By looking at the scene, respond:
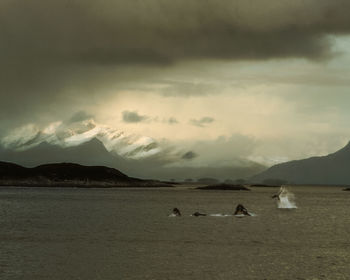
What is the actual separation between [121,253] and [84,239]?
12.7 meters

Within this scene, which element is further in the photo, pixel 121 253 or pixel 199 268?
pixel 121 253

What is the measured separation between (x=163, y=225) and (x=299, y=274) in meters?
43.9

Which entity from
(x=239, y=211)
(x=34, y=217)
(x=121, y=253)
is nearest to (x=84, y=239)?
(x=121, y=253)

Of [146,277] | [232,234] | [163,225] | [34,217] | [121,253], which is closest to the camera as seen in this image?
[146,277]

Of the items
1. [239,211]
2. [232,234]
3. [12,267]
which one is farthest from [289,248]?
[239,211]

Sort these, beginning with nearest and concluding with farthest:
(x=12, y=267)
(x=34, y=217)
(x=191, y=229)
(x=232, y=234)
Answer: (x=12, y=267) < (x=232, y=234) < (x=191, y=229) < (x=34, y=217)

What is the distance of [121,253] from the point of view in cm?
5259

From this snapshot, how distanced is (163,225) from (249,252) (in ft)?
105

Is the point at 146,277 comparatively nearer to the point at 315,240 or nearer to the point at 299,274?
the point at 299,274

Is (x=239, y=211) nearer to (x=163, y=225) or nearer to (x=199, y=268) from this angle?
(x=163, y=225)

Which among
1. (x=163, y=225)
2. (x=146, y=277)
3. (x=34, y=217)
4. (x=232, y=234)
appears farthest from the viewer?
(x=34, y=217)

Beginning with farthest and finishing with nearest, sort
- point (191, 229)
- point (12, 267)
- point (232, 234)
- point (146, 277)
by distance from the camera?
point (191, 229) < point (232, 234) < point (12, 267) < point (146, 277)

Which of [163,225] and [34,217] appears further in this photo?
[34,217]

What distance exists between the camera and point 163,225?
8475 cm
